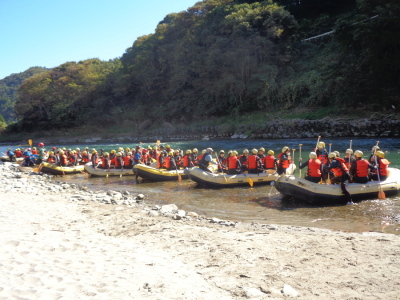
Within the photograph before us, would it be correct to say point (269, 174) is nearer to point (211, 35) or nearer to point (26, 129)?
point (211, 35)

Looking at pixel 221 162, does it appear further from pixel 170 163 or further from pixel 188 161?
pixel 170 163

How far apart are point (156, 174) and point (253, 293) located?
11.1m

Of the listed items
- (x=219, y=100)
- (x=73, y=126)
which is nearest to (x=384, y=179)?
(x=219, y=100)

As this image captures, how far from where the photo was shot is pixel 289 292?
368 centimetres

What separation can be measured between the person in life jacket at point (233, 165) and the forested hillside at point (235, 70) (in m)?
18.7

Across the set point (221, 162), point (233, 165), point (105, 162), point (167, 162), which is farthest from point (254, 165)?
point (105, 162)

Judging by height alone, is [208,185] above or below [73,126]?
below

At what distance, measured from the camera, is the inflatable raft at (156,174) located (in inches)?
562

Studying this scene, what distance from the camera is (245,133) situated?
33.2m

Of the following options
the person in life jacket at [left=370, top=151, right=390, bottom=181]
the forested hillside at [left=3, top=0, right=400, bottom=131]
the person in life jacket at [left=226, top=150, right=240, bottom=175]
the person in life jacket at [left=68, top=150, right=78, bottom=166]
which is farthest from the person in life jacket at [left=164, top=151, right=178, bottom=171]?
the forested hillside at [left=3, top=0, right=400, bottom=131]

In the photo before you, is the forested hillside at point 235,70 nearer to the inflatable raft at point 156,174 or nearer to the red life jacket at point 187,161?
the red life jacket at point 187,161

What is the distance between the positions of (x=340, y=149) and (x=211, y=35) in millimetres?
29792

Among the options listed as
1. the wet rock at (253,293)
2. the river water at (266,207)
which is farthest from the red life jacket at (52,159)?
the wet rock at (253,293)

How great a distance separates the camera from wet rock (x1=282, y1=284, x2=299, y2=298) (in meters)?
3.63
